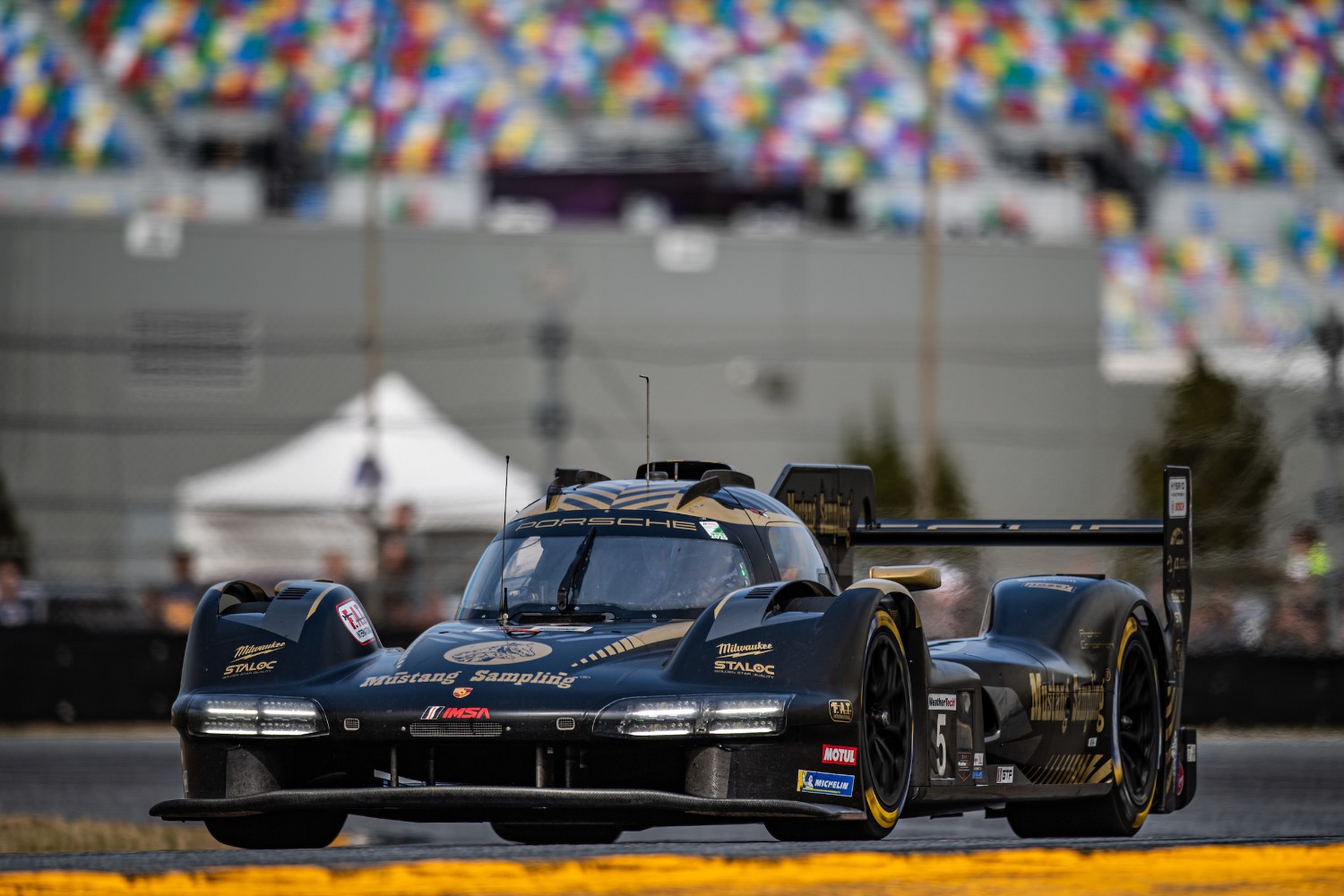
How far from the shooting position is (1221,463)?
55.7 ft

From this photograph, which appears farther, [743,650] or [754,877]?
[743,650]

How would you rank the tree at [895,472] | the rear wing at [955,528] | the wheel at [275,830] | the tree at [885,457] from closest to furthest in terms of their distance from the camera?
the wheel at [275,830] < the rear wing at [955,528] < the tree at [895,472] < the tree at [885,457]

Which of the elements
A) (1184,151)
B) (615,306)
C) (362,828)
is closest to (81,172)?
(615,306)

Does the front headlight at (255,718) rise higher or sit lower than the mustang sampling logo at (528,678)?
lower

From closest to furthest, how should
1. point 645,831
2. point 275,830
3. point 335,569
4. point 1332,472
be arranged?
point 275,830
point 645,831
point 1332,472
point 335,569

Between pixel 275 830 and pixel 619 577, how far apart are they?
1398 millimetres

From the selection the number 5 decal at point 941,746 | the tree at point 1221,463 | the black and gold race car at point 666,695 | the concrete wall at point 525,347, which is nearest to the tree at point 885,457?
the concrete wall at point 525,347

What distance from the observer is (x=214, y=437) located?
22.7 metres

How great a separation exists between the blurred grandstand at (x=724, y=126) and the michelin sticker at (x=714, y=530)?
16.2 meters

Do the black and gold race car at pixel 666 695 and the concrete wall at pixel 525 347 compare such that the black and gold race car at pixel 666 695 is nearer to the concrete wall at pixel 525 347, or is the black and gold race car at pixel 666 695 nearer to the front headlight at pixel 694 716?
the front headlight at pixel 694 716

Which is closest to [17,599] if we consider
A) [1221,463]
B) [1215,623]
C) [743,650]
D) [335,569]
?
[335,569]

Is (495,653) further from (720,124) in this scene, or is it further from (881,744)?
(720,124)

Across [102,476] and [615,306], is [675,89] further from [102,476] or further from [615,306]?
[102,476]

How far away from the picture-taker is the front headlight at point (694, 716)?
19.4 feet
